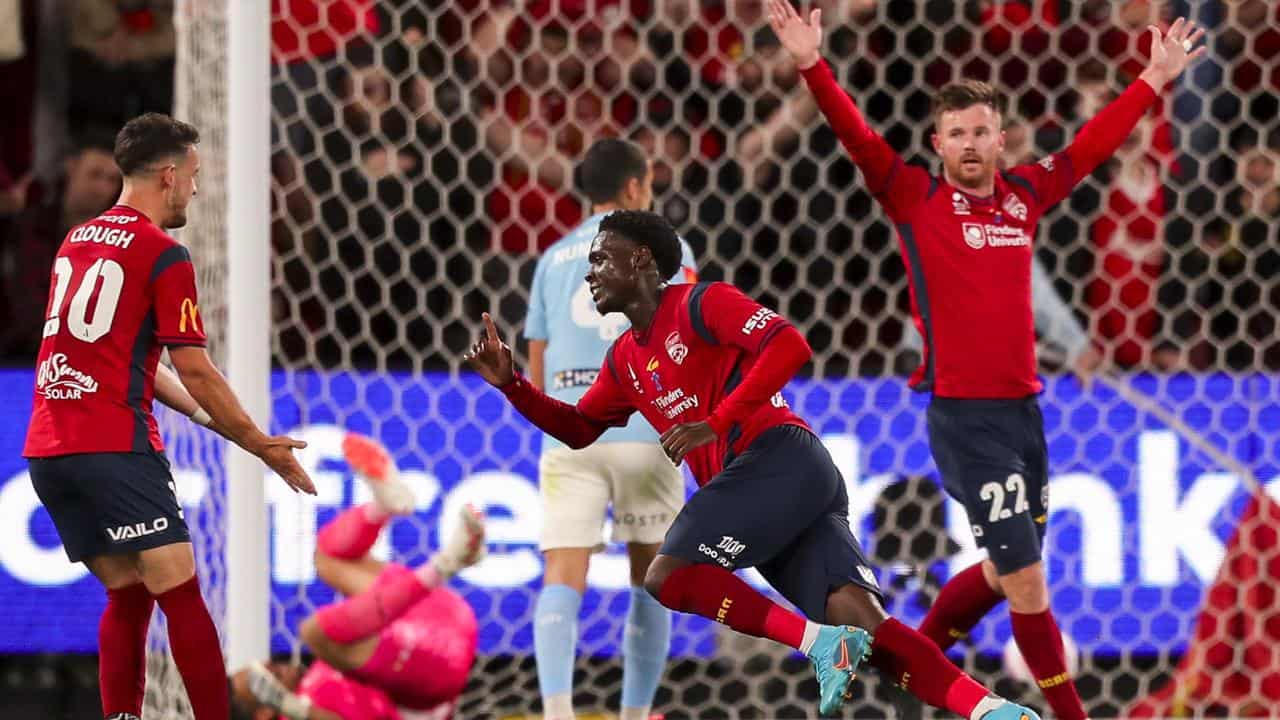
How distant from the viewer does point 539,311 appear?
4703 mm

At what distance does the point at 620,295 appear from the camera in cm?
366

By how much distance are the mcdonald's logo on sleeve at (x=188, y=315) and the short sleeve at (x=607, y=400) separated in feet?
2.82

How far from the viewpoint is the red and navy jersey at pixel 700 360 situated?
11.6 ft

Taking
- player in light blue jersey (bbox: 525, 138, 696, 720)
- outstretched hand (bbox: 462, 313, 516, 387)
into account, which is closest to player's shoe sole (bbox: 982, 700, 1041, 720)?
outstretched hand (bbox: 462, 313, 516, 387)

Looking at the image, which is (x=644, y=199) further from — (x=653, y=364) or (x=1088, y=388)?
(x=1088, y=388)

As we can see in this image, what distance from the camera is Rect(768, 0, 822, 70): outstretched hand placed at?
4168 mm

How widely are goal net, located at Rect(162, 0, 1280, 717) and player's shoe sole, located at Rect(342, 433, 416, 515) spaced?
56 centimetres

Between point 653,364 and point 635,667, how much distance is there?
1265 millimetres

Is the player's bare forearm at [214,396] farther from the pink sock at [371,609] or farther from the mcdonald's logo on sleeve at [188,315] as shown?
the pink sock at [371,609]

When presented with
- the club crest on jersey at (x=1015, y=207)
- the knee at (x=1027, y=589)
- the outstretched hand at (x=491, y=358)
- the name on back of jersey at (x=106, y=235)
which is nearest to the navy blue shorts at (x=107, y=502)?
the name on back of jersey at (x=106, y=235)

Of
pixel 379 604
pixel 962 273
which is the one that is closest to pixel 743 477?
pixel 962 273

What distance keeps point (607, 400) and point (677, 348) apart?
0.27m

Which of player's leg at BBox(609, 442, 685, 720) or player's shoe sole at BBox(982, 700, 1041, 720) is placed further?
player's leg at BBox(609, 442, 685, 720)

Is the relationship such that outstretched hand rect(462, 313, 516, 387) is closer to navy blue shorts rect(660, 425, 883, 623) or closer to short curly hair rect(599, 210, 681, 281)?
short curly hair rect(599, 210, 681, 281)
